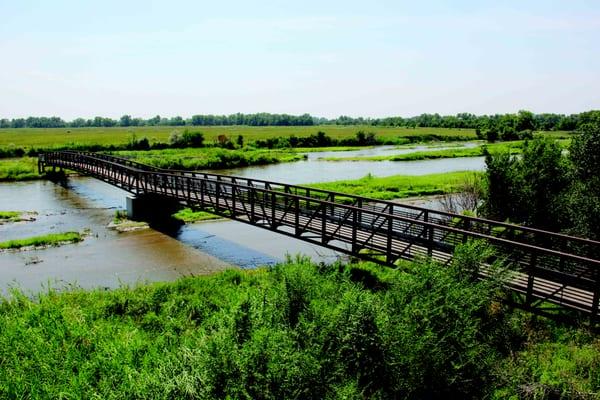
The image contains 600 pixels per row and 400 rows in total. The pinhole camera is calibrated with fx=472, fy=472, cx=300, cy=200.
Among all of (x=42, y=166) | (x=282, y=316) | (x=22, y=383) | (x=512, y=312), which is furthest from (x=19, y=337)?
(x=42, y=166)

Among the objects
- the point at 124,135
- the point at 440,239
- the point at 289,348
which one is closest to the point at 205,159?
the point at 440,239

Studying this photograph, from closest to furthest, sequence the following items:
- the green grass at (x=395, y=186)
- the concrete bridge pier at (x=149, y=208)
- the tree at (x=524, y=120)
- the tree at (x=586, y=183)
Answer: the tree at (x=586, y=183), the concrete bridge pier at (x=149, y=208), the green grass at (x=395, y=186), the tree at (x=524, y=120)

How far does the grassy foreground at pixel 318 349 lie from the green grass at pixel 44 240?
35.8 feet

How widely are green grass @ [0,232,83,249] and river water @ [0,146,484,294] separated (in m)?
0.70

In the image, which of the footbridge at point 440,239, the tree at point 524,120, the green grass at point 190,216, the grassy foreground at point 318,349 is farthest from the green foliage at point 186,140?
the tree at point 524,120

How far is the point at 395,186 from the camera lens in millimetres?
39500

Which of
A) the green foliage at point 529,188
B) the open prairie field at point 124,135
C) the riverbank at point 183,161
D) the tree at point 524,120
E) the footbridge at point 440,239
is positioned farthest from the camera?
the tree at point 524,120

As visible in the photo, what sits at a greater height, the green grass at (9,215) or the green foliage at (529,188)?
the green foliage at (529,188)

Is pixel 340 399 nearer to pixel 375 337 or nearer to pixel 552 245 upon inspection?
pixel 375 337

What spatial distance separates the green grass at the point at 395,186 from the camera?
36.8m

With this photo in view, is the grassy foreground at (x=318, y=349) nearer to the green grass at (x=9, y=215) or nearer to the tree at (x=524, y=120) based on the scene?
the green grass at (x=9, y=215)

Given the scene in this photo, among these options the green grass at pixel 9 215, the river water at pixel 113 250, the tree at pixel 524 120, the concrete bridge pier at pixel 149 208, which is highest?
the tree at pixel 524 120

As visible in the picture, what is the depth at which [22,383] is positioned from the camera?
8062mm

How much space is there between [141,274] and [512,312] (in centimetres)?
1343
